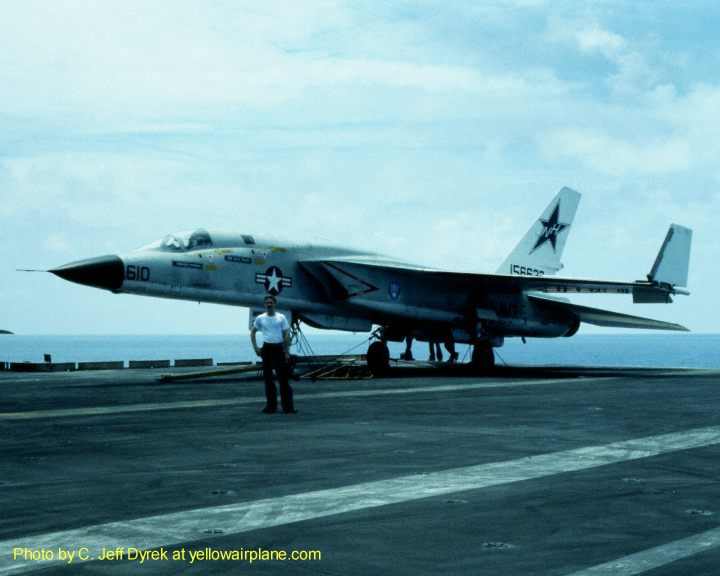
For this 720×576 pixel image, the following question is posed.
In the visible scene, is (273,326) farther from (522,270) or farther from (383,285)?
(522,270)

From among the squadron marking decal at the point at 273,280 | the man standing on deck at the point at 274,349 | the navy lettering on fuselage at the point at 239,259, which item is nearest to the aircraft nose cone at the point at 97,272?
the navy lettering on fuselage at the point at 239,259

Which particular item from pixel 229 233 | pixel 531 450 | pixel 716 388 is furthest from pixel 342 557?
pixel 229 233

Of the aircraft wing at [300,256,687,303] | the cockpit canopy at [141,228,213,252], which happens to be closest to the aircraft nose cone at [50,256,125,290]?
the cockpit canopy at [141,228,213,252]

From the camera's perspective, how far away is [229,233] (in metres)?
23.2

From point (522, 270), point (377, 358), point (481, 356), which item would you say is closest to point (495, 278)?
point (481, 356)

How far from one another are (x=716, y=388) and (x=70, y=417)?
43.5ft

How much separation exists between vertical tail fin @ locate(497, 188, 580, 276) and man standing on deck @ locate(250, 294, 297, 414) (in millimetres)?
20748

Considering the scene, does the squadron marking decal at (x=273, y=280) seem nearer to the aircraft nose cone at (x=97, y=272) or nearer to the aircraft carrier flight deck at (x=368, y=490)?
the aircraft nose cone at (x=97, y=272)

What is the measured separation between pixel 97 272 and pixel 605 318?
20.7 m

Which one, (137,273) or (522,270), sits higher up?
(522,270)

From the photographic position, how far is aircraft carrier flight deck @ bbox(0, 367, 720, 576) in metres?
4.85

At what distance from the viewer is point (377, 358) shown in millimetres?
26000

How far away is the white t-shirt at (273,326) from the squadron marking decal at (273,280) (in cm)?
952

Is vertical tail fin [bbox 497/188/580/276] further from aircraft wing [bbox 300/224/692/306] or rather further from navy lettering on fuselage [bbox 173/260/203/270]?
navy lettering on fuselage [bbox 173/260/203/270]
